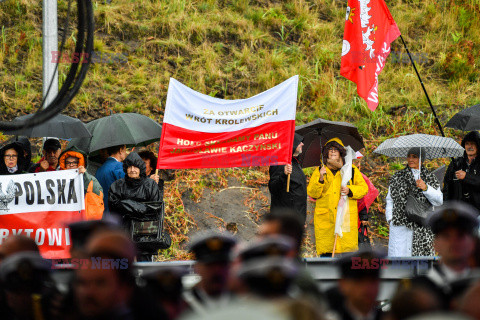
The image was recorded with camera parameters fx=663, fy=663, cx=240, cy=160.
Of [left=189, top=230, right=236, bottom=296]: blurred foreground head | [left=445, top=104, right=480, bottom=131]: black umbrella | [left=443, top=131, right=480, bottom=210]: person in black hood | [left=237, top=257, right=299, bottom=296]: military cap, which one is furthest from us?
[left=445, top=104, right=480, bottom=131]: black umbrella

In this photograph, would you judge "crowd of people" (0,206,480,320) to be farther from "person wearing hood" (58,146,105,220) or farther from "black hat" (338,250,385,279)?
"person wearing hood" (58,146,105,220)

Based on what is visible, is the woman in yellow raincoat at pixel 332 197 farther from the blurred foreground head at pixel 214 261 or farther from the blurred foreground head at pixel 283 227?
the blurred foreground head at pixel 214 261

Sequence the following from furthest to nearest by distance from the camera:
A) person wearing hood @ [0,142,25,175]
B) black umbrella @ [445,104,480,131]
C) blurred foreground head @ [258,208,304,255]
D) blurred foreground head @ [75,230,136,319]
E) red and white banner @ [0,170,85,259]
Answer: black umbrella @ [445,104,480,131]
person wearing hood @ [0,142,25,175]
red and white banner @ [0,170,85,259]
blurred foreground head @ [258,208,304,255]
blurred foreground head @ [75,230,136,319]

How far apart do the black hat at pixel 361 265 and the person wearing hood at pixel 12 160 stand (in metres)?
4.72

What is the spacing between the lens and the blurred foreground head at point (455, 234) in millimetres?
3357

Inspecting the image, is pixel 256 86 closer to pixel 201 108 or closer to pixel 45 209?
pixel 201 108

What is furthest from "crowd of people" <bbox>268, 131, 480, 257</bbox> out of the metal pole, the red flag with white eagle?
the metal pole

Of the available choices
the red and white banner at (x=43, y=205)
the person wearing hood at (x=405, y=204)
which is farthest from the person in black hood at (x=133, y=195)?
the person wearing hood at (x=405, y=204)

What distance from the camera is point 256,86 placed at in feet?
42.4

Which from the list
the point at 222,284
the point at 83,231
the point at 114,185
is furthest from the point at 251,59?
the point at 222,284

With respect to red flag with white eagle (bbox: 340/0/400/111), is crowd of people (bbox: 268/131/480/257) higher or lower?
Result: lower

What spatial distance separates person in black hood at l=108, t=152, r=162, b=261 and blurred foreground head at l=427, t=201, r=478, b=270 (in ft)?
12.3

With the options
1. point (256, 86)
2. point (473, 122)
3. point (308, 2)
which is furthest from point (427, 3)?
point (473, 122)

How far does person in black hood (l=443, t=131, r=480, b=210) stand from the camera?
725cm
